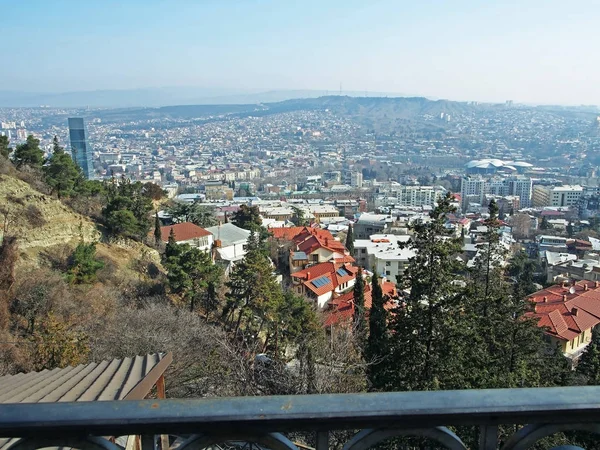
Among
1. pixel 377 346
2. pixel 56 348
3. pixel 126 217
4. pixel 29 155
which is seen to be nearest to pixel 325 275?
pixel 126 217

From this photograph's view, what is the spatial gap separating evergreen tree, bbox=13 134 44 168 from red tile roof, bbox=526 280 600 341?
15.1 m

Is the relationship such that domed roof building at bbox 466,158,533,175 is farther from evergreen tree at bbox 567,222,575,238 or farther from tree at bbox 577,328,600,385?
tree at bbox 577,328,600,385

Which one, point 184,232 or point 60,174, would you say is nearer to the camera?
point 60,174

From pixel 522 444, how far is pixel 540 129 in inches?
5848

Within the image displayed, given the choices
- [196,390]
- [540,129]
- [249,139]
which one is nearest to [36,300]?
[196,390]

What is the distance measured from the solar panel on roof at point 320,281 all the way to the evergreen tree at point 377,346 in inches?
242

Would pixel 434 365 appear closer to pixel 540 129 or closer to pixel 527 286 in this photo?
pixel 527 286

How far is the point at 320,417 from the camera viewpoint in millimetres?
688

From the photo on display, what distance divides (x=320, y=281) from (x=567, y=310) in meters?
7.31

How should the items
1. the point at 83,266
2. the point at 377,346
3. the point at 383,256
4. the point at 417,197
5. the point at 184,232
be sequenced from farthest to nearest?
the point at 417,197, the point at 383,256, the point at 184,232, the point at 83,266, the point at 377,346

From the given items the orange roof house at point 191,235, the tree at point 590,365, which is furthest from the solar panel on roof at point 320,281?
the tree at point 590,365

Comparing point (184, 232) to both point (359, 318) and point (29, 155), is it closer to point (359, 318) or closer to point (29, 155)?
point (29, 155)

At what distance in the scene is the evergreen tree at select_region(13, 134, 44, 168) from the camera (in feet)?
51.3

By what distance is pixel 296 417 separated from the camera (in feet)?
2.27
